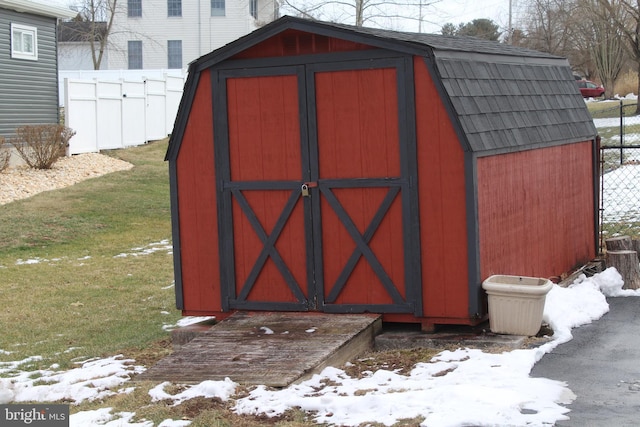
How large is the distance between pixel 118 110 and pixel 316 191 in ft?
63.1

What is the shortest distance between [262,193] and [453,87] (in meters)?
1.95

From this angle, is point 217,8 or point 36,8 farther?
point 217,8

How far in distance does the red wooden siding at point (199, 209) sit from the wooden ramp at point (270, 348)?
0.51 metres

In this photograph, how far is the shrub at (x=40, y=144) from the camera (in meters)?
21.8

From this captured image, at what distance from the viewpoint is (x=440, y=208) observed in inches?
311

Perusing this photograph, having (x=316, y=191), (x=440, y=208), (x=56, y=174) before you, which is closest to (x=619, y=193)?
(x=440, y=208)

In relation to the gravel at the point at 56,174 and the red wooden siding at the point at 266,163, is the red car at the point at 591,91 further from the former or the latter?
the red wooden siding at the point at 266,163

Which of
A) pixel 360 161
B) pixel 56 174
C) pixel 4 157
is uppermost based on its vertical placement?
pixel 4 157

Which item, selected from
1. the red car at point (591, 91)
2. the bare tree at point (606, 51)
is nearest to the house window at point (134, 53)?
the bare tree at point (606, 51)

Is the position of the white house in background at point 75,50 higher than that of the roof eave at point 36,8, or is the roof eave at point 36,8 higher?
the white house in background at point 75,50

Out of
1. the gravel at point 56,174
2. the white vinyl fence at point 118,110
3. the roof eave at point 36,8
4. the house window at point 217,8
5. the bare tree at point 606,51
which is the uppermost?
the house window at point 217,8

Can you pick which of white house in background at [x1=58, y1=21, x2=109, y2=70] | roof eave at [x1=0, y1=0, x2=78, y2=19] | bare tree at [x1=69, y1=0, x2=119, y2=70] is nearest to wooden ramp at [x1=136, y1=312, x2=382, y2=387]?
roof eave at [x1=0, y1=0, x2=78, y2=19]

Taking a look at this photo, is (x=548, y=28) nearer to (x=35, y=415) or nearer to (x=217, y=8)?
(x=217, y=8)

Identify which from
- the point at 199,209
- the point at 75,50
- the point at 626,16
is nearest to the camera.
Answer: the point at 199,209
